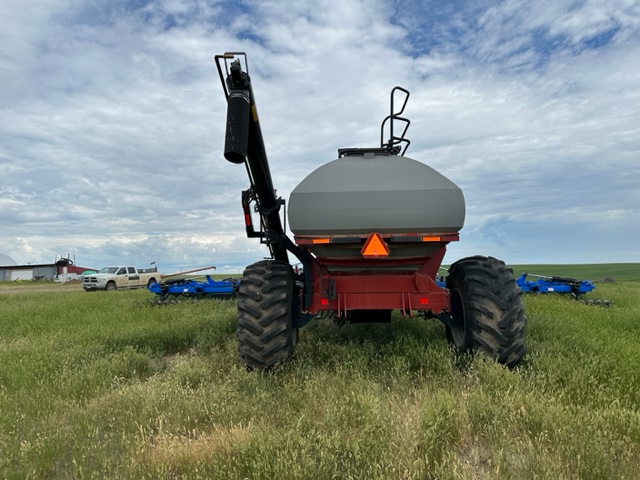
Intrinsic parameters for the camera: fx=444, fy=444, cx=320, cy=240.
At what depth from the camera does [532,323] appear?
7.32 m

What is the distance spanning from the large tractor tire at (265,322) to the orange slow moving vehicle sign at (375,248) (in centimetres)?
102

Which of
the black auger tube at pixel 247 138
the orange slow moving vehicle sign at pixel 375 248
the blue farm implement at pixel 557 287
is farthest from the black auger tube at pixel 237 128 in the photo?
the blue farm implement at pixel 557 287

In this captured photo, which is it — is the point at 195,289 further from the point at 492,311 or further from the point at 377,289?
the point at 492,311

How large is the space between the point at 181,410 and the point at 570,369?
3821mm

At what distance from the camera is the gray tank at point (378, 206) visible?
4707 millimetres

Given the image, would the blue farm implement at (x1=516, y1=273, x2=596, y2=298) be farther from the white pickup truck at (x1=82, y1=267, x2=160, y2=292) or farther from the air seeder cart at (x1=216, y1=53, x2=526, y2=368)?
the white pickup truck at (x1=82, y1=267, x2=160, y2=292)

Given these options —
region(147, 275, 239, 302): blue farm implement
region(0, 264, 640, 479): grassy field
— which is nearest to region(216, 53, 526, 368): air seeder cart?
region(0, 264, 640, 479): grassy field

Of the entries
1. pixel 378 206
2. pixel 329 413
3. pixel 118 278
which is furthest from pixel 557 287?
pixel 118 278

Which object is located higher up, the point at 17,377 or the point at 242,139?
the point at 242,139

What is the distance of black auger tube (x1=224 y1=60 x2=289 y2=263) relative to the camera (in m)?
4.31

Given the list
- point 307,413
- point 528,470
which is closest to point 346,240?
point 307,413

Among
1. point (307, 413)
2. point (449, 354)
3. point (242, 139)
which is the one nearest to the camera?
point (307, 413)

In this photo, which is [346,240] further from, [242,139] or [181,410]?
[181,410]

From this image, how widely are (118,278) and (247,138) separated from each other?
2515 centimetres
